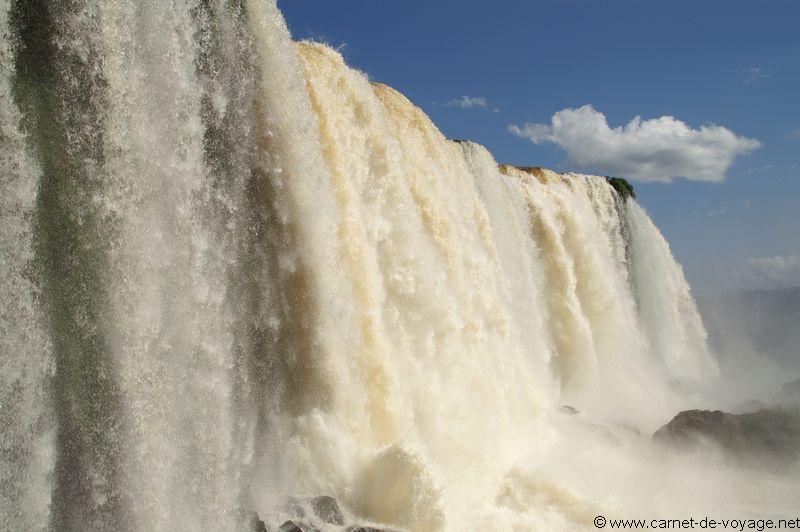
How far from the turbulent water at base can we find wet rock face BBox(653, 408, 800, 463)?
70 centimetres

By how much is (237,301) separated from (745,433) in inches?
329

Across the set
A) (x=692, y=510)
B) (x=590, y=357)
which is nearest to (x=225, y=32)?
(x=692, y=510)

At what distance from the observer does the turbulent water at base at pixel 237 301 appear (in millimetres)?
4840

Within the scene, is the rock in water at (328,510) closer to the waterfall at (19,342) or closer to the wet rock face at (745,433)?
the waterfall at (19,342)

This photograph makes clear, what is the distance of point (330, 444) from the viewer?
6551mm

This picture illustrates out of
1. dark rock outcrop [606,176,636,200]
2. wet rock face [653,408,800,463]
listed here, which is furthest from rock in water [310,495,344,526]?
dark rock outcrop [606,176,636,200]

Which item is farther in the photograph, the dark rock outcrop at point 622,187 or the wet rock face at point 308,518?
the dark rock outcrop at point 622,187

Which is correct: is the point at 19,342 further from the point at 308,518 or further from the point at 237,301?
the point at 308,518

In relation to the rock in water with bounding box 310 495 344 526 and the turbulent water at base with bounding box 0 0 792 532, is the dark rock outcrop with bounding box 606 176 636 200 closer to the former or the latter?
the turbulent water at base with bounding box 0 0 792 532

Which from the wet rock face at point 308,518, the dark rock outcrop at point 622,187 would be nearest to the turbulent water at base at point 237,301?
the wet rock face at point 308,518

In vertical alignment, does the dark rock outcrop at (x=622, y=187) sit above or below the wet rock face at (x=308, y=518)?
above

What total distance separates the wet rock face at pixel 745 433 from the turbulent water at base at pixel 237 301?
699 mm

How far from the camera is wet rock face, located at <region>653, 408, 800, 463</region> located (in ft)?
32.2

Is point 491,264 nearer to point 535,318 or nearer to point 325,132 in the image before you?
point 535,318
